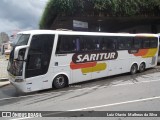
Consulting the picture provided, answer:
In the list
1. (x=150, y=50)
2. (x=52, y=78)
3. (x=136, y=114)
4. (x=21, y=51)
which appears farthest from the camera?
(x=150, y=50)

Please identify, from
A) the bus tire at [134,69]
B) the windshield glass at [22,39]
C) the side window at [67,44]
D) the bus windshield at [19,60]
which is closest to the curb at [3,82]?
the bus windshield at [19,60]

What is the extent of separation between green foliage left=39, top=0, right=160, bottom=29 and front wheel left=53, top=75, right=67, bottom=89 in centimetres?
1179

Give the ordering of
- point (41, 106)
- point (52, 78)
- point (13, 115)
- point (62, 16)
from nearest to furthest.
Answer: point (13, 115) < point (41, 106) < point (52, 78) < point (62, 16)

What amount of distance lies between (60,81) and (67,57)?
48.0 inches

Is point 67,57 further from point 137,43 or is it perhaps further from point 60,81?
point 137,43

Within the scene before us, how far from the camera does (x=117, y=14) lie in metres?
26.9

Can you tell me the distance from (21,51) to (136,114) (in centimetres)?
626

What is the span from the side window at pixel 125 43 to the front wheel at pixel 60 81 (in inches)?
172

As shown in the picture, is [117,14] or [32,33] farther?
[117,14]

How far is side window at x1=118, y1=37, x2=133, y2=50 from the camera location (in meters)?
17.1

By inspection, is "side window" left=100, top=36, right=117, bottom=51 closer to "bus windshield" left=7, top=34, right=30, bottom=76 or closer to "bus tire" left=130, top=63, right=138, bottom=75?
"bus tire" left=130, top=63, right=138, bottom=75

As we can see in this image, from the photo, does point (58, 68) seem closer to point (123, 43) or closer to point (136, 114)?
point (123, 43)

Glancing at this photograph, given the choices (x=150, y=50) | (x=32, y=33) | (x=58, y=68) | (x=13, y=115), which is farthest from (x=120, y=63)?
(x=13, y=115)

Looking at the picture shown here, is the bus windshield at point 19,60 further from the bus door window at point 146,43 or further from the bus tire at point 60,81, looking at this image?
the bus door window at point 146,43
